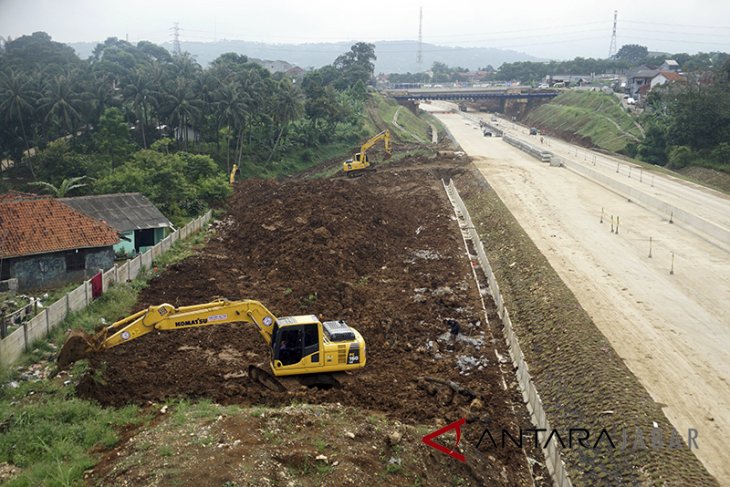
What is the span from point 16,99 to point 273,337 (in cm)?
4890

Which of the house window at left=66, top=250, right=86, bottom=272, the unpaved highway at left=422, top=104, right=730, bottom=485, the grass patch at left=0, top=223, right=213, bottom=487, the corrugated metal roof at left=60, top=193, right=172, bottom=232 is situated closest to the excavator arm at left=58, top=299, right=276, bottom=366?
the grass patch at left=0, top=223, right=213, bottom=487

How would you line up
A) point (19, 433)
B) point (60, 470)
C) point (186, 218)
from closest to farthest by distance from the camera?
point (60, 470)
point (19, 433)
point (186, 218)

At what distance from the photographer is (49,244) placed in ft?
107

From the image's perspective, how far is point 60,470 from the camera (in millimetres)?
15266

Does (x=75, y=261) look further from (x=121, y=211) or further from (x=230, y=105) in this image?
(x=230, y=105)

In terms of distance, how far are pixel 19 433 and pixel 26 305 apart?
12.1 m

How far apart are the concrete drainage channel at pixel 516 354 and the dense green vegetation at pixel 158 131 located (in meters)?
20.0

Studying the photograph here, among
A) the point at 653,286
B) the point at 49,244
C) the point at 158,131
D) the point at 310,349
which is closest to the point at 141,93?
the point at 158,131

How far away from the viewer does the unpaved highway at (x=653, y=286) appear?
21.9 metres

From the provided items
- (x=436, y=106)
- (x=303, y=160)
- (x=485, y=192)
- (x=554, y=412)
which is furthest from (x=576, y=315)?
(x=436, y=106)

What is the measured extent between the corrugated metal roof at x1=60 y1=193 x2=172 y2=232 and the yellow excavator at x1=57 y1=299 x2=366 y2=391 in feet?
63.0

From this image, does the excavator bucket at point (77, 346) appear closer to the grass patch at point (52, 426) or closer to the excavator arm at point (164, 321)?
the excavator arm at point (164, 321)

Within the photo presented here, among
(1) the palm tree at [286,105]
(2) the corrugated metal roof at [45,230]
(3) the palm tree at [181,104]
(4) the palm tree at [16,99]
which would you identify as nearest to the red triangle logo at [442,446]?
(2) the corrugated metal roof at [45,230]

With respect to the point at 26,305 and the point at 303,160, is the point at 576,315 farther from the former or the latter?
the point at 303,160
